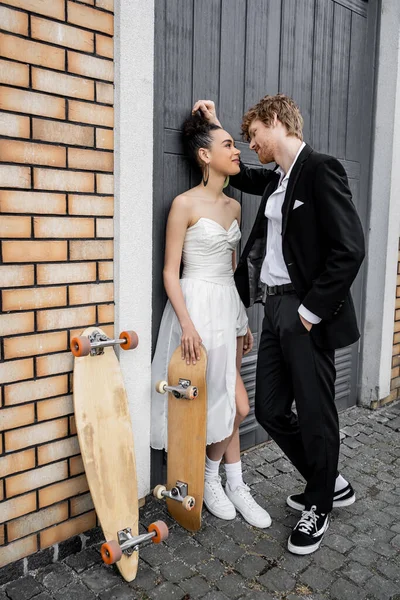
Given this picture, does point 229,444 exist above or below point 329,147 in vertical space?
below

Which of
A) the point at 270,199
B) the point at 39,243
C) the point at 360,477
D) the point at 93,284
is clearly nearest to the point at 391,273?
the point at 360,477

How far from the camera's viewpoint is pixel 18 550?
2385mm

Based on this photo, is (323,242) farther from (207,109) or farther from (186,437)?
(186,437)

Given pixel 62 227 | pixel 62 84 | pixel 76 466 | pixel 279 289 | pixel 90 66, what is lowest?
pixel 76 466

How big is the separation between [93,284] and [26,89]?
2.75 feet

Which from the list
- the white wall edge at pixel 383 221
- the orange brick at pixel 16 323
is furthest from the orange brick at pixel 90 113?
the white wall edge at pixel 383 221

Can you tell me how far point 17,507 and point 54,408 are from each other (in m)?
0.42

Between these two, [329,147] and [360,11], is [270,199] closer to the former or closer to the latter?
[329,147]

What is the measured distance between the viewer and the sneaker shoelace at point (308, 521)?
2.68 m

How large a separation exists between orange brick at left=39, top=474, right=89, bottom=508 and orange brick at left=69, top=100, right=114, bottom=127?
5.15 ft

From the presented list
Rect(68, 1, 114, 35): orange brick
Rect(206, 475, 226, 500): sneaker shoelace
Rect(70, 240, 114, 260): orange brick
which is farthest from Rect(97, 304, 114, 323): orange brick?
Rect(68, 1, 114, 35): orange brick

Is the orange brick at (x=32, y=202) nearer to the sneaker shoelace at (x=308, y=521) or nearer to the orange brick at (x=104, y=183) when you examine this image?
the orange brick at (x=104, y=183)

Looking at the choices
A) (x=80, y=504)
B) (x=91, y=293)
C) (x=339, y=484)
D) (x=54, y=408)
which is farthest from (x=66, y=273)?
(x=339, y=484)

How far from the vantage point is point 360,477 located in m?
3.45
